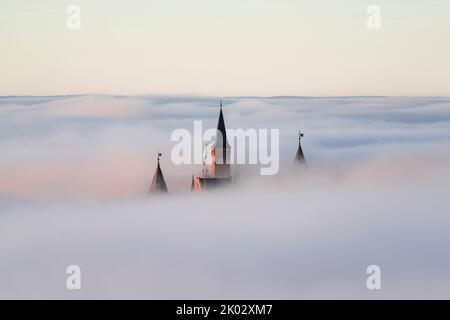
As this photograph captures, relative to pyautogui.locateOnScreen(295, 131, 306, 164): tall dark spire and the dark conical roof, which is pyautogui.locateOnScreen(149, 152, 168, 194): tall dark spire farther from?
pyautogui.locateOnScreen(295, 131, 306, 164): tall dark spire

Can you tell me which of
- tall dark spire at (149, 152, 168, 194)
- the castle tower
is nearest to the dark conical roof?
the castle tower

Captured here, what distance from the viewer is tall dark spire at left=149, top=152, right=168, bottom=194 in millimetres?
27703

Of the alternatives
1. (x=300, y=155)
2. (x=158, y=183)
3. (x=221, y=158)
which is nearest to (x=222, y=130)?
(x=221, y=158)

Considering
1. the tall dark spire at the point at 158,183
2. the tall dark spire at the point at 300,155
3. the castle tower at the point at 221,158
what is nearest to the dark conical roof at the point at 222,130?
the castle tower at the point at 221,158

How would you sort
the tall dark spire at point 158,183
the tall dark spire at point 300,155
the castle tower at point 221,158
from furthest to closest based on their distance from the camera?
the castle tower at point 221,158
the tall dark spire at point 158,183
the tall dark spire at point 300,155

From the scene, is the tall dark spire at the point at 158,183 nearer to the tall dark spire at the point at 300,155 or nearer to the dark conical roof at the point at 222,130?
the dark conical roof at the point at 222,130

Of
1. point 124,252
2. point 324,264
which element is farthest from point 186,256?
point 324,264

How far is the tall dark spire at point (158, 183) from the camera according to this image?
2770 centimetres

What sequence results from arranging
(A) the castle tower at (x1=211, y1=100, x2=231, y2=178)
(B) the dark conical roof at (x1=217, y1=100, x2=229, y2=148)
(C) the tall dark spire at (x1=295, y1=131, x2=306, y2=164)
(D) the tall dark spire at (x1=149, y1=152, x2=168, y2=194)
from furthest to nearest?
1. (A) the castle tower at (x1=211, y1=100, x2=231, y2=178)
2. (B) the dark conical roof at (x1=217, y1=100, x2=229, y2=148)
3. (D) the tall dark spire at (x1=149, y1=152, x2=168, y2=194)
4. (C) the tall dark spire at (x1=295, y1=131, x2=306, y2=164)

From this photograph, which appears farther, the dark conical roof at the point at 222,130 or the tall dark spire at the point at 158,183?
the dark conical roof at the point at 222,130

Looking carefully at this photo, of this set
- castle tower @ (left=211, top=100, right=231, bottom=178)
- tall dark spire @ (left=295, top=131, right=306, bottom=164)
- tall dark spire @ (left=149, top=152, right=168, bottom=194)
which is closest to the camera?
tall dark spire @ (left=295, top=131, right=306, bottom=164)
